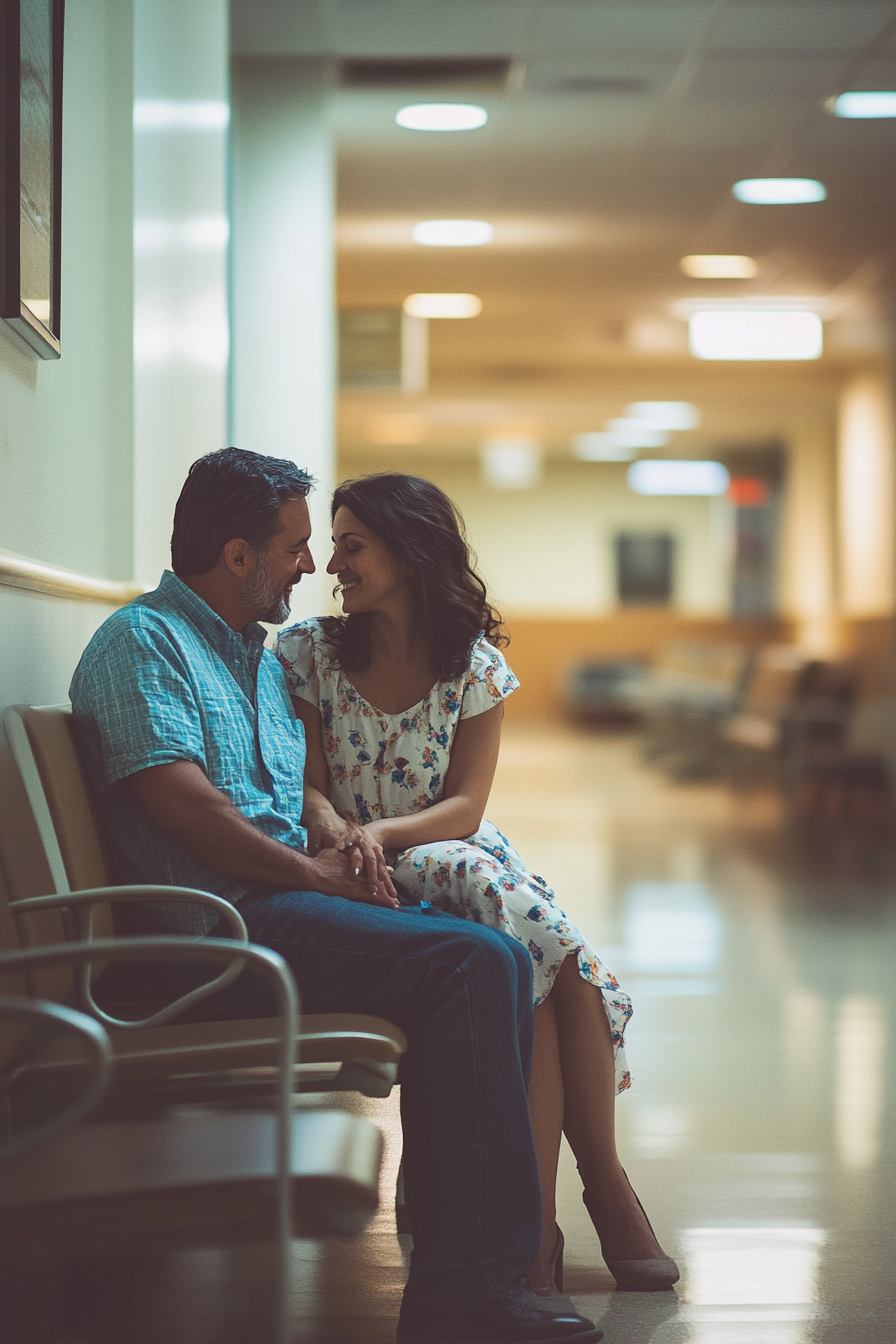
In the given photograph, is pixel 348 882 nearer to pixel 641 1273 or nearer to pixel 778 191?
pixel 641 1273

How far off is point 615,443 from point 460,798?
13298 millimetres

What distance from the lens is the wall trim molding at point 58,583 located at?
2201 mm

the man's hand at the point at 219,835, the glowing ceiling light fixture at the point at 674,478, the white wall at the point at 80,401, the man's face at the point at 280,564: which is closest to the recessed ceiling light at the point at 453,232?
the white wall at the point at 80,401

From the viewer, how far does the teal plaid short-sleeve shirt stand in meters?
1.98

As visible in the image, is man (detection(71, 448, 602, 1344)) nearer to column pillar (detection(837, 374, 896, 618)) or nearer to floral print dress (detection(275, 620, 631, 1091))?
floral print dress (detection(275, 620, 631, 1091))

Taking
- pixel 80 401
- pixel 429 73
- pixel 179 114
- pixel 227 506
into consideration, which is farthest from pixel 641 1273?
pixel 429 73

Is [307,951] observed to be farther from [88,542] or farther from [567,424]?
[567,424]

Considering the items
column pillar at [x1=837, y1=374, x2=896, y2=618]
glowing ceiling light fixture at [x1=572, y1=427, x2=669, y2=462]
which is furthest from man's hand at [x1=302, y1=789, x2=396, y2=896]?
glowing ceiling light fixture at [x1=572, y1=427, x2=669, y2=462]

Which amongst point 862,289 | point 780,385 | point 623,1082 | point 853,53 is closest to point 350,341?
point 862,289

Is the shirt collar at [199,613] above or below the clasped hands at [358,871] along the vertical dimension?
above

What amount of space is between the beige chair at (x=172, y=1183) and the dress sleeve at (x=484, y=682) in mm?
961

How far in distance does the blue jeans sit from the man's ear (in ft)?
2.06

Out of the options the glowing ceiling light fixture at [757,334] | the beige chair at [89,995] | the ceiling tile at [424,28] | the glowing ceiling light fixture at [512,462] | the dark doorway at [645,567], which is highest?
the glowing ceiling light fixture at [512,462]

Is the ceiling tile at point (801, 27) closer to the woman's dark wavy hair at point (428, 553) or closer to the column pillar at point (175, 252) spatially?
the column pillar at point (175, 252)
